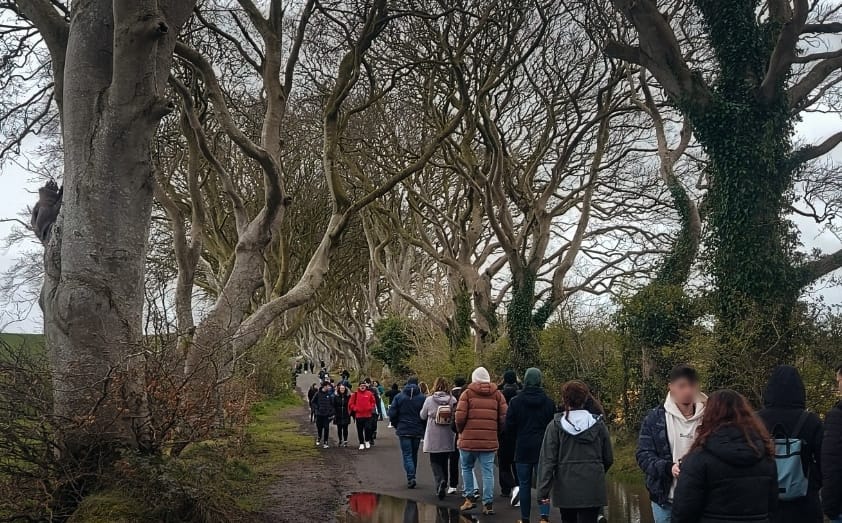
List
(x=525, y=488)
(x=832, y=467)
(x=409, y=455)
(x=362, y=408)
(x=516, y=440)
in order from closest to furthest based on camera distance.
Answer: (x=832, y=467) → (x=525, y=488) → (x=516, y=440) → (x=409, y=455) → (x=362, y=408)

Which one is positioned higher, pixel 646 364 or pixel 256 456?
pixel 646 364

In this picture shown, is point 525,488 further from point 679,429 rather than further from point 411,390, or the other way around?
point 411,390

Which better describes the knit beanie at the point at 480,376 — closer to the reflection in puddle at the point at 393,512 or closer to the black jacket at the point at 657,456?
the reflection in puddle at the point at 393,512

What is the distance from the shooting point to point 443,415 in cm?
1032

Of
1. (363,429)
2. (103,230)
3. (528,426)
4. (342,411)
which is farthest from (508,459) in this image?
(342,411)

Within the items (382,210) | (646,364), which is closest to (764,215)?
(646,364)

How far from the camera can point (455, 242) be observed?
92.0ft

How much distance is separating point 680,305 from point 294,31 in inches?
375

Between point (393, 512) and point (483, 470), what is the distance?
1302 mm

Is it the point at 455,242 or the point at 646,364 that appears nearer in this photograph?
the point at 646,364

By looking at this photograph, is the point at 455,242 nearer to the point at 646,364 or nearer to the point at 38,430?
the point at 646,364

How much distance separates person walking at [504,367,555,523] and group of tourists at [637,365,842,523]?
3.11 metres

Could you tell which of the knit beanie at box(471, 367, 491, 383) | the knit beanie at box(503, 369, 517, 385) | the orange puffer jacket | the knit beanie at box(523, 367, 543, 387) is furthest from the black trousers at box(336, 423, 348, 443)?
the knit beanie at box(523, 367, 543, 387)

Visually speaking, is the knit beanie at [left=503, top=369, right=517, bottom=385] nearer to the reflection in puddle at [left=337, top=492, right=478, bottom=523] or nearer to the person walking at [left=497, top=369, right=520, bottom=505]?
the person walking at [left=497, top=369, right=520, bottom=505]
